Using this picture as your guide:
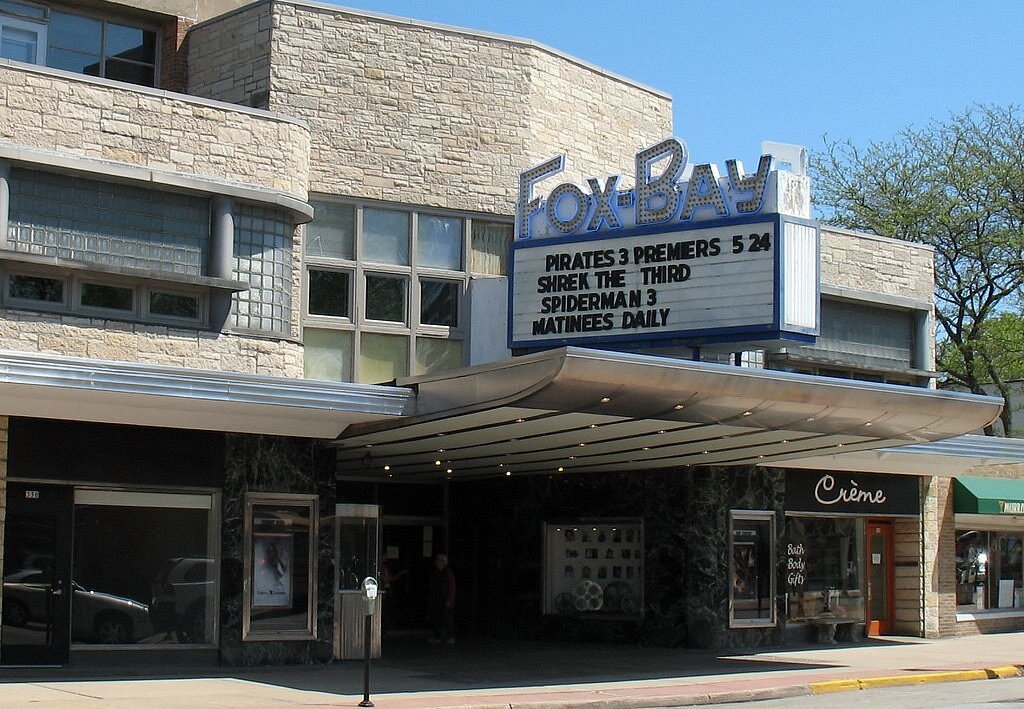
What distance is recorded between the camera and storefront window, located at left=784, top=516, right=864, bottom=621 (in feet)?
87.8

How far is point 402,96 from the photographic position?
23.7m

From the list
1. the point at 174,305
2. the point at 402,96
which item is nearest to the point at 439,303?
the point at 402,96

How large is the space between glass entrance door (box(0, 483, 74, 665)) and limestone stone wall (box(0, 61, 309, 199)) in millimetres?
4738

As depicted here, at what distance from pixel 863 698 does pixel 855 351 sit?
448 inches

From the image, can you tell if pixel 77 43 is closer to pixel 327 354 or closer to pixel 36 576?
pixel 327 354

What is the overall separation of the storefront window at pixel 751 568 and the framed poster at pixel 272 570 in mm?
8364

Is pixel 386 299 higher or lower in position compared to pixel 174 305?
higher

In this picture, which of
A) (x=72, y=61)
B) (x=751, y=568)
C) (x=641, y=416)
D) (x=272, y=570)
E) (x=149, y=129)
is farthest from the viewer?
(x=751, y=568)

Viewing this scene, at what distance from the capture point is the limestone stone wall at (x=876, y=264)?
28125 millimetres

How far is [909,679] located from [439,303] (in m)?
9.50

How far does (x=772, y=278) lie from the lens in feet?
69.4

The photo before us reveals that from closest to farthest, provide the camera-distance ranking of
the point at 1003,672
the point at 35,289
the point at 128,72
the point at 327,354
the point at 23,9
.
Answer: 1. the point at 35,289
2. the point at 1003,672
3. the point at 327,354
4. the point at 23,9
5. the point at 128,72

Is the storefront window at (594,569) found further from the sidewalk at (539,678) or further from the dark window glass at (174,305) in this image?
the dark window glass at (174,305)

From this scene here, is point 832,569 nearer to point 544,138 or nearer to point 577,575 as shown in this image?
point 577,575
